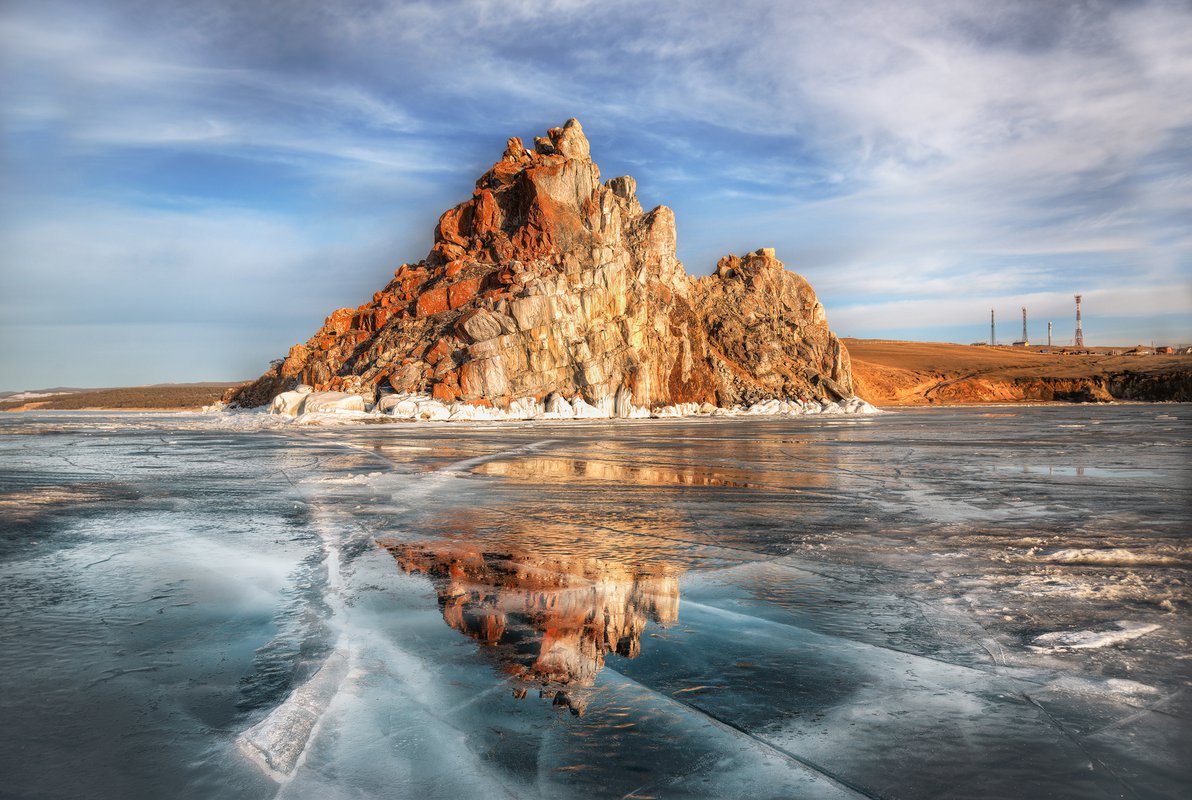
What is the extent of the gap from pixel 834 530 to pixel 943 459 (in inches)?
464

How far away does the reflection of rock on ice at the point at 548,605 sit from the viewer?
4941 mm

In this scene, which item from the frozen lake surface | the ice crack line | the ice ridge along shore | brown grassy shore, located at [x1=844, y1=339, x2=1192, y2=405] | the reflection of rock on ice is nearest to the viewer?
the ice crack line

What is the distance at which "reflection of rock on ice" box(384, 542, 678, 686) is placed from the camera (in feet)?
16.2

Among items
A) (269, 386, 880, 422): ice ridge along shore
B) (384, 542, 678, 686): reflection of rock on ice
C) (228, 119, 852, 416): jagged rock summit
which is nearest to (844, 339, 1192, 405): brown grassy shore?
(228, 119, 852, 416): jagged rock summit

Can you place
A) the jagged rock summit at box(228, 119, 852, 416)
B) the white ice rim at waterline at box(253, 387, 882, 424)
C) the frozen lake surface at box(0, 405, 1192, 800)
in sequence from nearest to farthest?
the frozen lake surface at box(0, 405, 1192, 800) < the white ice rim at waterline at box(253, 387, 882, 424) < the jagged rock summit at box(228, 119, 852, 416)

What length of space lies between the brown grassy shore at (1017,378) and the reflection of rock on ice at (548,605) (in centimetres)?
9901

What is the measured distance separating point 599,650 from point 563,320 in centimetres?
5836

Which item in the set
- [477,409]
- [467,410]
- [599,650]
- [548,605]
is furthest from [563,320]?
[599,650]

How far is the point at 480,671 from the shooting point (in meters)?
4.65

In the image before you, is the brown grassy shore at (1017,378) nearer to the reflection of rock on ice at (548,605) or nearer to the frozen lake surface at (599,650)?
the frozen lake surface at (599,650)

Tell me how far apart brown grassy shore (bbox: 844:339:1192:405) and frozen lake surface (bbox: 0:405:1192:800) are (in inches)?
3830

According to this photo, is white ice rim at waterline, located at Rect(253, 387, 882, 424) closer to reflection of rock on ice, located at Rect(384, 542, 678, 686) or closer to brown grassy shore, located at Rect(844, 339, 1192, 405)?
brown grassy shore, located at Rect(844, 339, 1192, 405)

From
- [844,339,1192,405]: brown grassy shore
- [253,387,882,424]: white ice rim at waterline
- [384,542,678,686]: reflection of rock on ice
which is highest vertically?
[844,339,1192,405]: brown grassy shore

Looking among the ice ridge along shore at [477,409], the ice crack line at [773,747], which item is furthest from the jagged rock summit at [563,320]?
the ice crack line at [773,747]
